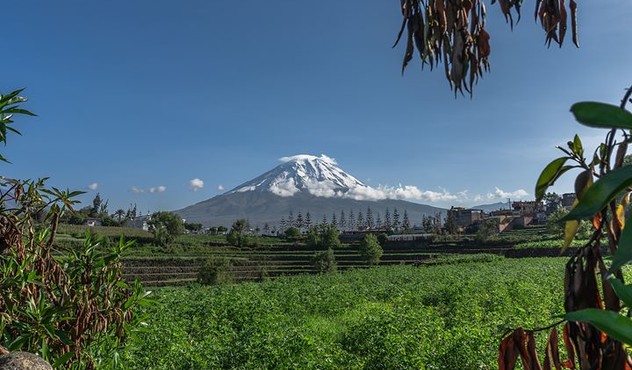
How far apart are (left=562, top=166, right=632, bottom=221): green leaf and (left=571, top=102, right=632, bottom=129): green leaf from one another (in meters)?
0.06

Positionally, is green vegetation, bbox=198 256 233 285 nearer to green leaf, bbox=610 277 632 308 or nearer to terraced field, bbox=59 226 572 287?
terraced field, bbox=59 226 572 287

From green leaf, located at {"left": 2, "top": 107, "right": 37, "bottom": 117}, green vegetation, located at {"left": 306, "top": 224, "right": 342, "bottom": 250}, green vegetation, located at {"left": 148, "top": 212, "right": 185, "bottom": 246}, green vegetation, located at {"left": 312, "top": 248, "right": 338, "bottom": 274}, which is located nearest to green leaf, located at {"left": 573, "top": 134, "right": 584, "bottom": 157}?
green leaf, located at {"left": 2, "top": 107, "right": 37, "bottom": 117}

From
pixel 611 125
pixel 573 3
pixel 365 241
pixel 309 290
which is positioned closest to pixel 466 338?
pixel 573 3

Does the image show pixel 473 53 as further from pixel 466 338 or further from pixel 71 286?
pixel 466 338

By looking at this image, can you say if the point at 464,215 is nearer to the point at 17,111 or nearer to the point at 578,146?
the point at 17,111

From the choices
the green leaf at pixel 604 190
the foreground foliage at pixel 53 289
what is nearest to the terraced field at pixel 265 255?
the foreground foliage at pixel 53 289

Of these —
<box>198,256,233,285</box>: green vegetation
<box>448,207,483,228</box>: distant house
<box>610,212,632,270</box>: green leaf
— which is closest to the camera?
<box>610,212,632,270</box>: green leaf

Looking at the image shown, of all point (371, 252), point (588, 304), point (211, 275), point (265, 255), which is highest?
point (588, 304)

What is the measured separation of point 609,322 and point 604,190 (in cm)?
15

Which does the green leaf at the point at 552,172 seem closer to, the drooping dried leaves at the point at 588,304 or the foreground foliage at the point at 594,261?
the foreground foliage at the point at 594,261

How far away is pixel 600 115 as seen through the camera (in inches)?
20.1

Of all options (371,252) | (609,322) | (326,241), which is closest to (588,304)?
(609,322)

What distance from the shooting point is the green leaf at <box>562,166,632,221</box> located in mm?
533

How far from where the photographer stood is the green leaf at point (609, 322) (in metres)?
0.49
